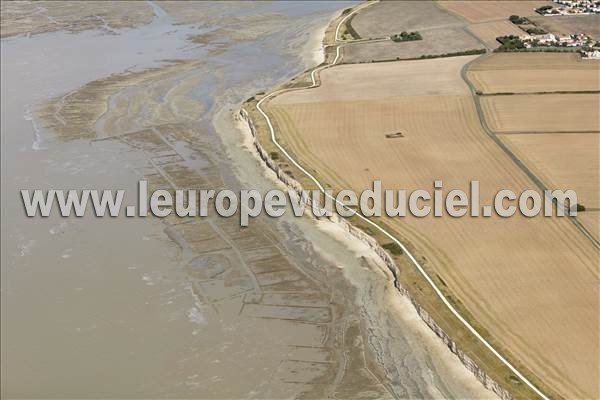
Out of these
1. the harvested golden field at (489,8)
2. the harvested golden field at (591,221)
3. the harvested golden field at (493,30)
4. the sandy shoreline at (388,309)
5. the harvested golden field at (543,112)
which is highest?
A: the harvested golden field at (489,8)

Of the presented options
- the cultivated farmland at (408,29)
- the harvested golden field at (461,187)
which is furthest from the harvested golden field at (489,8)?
the harvested golden field at (461,187)

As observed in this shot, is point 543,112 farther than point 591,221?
Yes

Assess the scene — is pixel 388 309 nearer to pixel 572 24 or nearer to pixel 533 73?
pixel 533 73

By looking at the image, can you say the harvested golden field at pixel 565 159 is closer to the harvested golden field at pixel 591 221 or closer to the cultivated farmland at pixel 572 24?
the harvested golden field at pixel 591 221

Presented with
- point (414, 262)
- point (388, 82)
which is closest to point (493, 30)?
point (388, 82)

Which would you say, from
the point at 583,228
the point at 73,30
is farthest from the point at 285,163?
the point at 73,30

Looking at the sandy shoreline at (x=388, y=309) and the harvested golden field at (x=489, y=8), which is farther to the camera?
the harvested golden field at (x=489, y=8)
